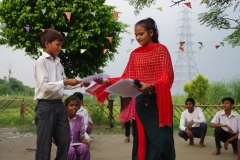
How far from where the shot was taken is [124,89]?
3055 millimetres

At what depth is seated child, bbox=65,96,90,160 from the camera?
415cm

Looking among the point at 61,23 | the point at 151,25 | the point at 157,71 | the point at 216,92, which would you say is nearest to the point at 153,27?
the point at 151,25

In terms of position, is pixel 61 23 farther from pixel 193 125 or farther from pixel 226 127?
pixel 226 127

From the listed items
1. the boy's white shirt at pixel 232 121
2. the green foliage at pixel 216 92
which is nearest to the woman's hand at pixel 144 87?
the boy's white shirt at pixel 232 121

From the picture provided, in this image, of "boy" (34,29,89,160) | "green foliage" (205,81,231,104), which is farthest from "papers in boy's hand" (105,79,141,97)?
"green foliage" (205,81,231,104)

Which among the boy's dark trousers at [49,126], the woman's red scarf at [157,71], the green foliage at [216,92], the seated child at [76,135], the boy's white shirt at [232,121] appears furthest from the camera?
the green foliage at [216,92]

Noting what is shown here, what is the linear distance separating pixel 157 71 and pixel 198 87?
39.3 ft

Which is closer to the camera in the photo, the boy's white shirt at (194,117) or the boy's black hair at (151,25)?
the boy's black hair at (151,25)

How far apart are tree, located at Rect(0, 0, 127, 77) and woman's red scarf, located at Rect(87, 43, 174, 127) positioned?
771 centimetres

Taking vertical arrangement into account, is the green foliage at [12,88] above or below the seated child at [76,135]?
above

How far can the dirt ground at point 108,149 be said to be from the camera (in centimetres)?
560

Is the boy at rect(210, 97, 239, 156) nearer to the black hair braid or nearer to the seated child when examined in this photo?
the seated child

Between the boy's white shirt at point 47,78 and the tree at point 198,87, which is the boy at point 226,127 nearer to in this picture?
the boy's white shirt at point 47,78

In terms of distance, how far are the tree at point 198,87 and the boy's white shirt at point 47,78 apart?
1181 cm
